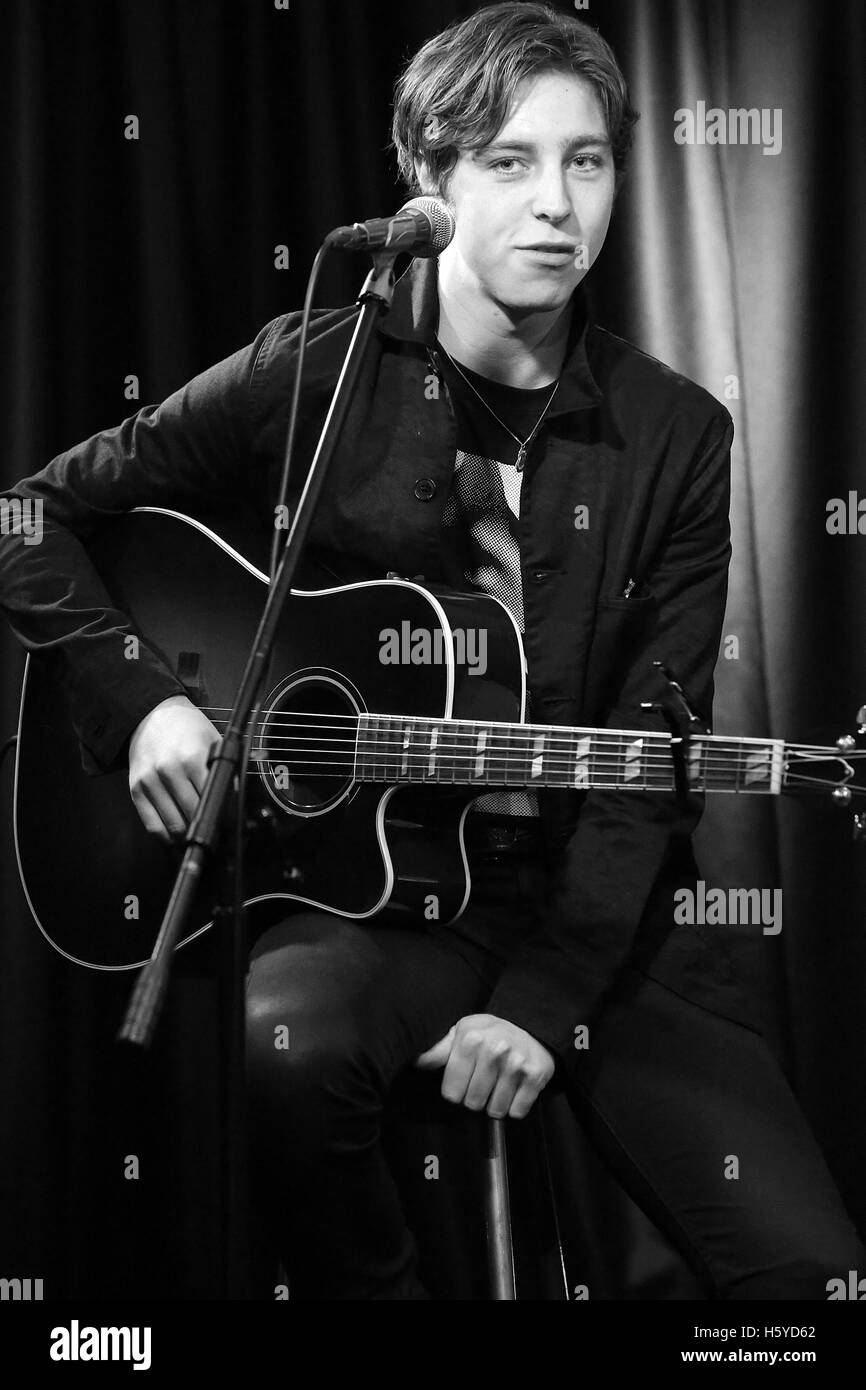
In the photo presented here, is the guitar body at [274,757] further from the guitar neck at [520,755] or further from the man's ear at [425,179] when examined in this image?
the man's ear at [425,179]

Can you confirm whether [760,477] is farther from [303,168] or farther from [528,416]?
[303,168]

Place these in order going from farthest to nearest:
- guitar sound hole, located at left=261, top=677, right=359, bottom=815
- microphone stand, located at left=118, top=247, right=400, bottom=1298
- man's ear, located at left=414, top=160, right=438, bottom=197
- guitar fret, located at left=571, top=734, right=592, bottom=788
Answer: man's ear, located at left=414, top=160, right=438, bottom=197
guitar sound hole, located at left=261, top=677, right=359, bottom=815
guitar fret, located at left=571, top=734, right=592, bottom=788
microphone stand, located at left=118, top=247, right=400, bottom=1298

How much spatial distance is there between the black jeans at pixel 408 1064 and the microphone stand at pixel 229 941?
0.30 meters

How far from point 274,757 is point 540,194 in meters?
0.91

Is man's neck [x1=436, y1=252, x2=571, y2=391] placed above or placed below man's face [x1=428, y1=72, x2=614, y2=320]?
below

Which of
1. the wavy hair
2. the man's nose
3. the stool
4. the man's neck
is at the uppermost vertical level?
the wavy hair

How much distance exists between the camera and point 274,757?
201 centimetres

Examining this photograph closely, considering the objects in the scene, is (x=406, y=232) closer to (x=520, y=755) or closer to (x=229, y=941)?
(x=520, y=755)

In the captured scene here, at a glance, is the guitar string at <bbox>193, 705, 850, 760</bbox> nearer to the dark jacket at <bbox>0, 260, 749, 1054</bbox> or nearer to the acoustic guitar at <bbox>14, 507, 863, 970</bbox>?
the acoustic guitar at <bbox>14, 507, 863, 970</bbox>

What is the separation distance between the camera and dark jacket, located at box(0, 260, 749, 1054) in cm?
199

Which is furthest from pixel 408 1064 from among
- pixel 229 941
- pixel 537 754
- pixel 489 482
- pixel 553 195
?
pixel 553 195

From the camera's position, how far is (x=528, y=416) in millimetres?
2191

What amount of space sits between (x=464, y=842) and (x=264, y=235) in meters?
1.49

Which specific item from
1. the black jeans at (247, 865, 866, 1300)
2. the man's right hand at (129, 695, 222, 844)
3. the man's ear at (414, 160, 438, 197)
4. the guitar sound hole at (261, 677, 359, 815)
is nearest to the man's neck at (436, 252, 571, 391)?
the man's ear at (414, 160, 438, 197)
